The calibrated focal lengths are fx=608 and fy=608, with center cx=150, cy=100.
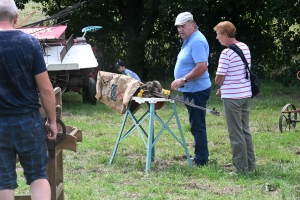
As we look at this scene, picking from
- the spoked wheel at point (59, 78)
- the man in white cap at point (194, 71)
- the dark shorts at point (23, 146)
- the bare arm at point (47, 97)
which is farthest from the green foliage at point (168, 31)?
the dark shorts at point (23, 146)

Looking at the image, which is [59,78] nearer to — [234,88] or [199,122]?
[199,122]

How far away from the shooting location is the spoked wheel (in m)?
11.5

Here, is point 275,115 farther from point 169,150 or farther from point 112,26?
point 112,26

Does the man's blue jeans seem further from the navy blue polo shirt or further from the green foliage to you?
the green foliage

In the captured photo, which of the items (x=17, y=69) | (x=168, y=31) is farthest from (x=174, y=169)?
(x=168, y=31)

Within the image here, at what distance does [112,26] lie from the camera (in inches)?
694

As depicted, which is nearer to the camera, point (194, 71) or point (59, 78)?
point (194, 71)

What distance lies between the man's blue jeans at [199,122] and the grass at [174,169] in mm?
182

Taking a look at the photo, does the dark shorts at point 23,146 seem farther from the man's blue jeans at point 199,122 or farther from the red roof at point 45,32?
the red roof at point 45,32

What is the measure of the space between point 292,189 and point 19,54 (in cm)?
320

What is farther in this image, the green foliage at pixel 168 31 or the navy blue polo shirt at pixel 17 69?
the green foliage at pixel 168 31

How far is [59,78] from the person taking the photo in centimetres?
1177

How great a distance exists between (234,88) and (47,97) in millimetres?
2821

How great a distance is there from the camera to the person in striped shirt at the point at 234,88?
638 cm
